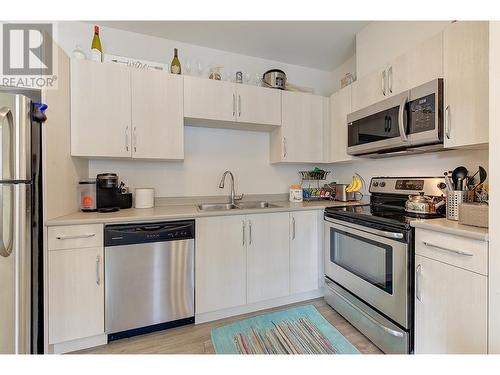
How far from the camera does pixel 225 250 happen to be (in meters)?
1.84

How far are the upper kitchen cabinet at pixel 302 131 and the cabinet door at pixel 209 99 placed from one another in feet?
1.86

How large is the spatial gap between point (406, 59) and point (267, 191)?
1.69m

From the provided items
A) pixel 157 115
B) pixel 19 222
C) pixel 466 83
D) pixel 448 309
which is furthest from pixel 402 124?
pixel 19 222

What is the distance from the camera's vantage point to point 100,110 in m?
1.81

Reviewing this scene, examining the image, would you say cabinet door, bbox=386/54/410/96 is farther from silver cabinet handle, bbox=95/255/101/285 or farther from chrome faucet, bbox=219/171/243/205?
silver cabinet handle, bbox=95/255/101/285

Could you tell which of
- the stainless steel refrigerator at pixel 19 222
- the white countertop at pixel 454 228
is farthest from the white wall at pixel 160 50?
the white countertop at pixel 454 228

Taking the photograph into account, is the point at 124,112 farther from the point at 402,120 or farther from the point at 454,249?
the point at 454,249

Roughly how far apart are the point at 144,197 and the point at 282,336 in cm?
159

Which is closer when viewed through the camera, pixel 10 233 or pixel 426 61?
pixel 10 233

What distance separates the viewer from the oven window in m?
1.48

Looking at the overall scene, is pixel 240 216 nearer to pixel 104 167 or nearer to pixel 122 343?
pixel 122 343

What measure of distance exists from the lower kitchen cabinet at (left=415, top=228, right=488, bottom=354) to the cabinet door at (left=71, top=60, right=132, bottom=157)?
2.19 meters

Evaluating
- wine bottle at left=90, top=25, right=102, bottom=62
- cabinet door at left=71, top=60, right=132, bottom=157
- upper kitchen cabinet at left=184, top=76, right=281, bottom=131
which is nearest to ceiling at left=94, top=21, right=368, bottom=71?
wine bottle at left=90, top=25, right=102, bottom=62
